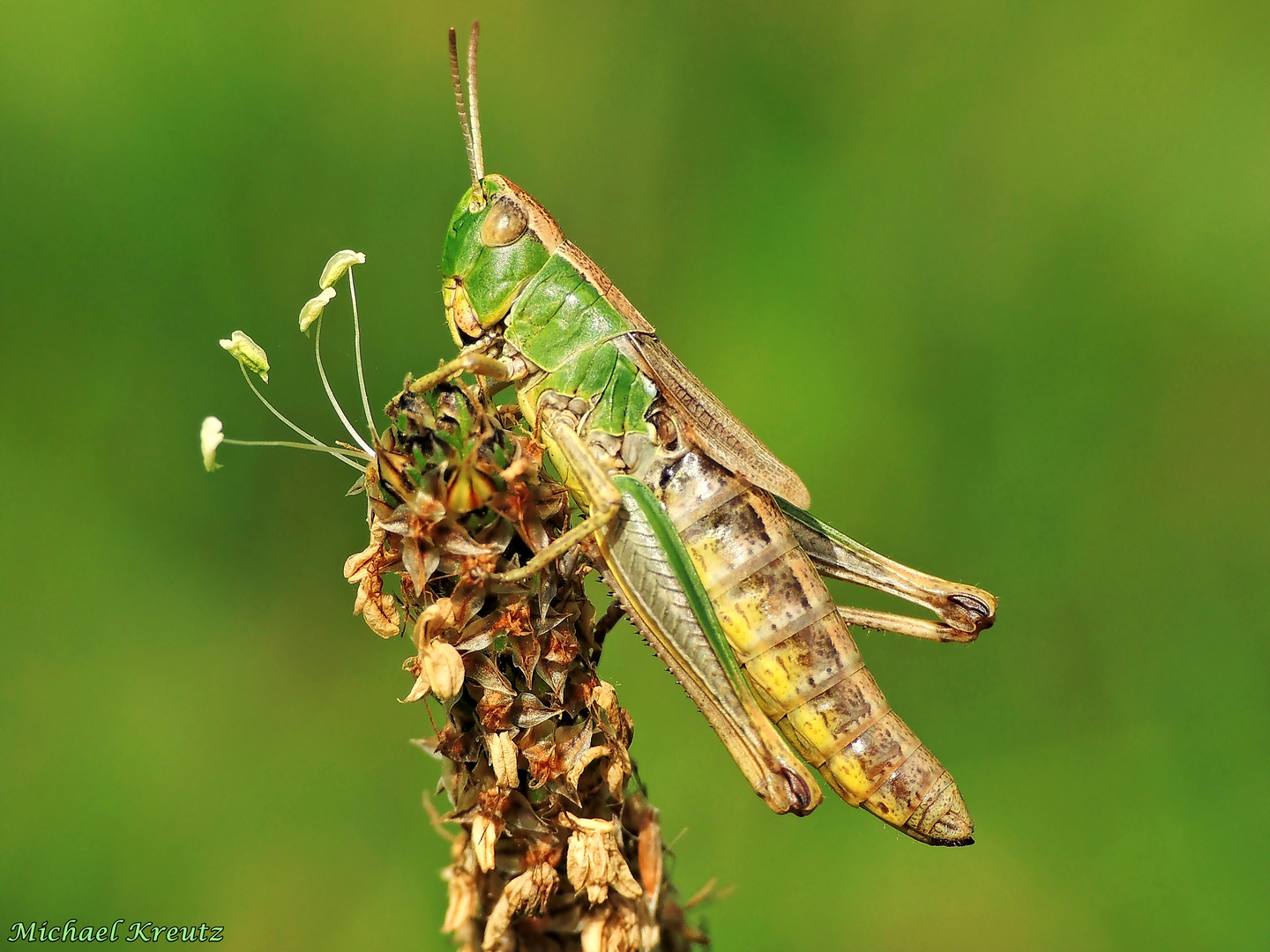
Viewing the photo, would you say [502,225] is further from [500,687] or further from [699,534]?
[500,687]

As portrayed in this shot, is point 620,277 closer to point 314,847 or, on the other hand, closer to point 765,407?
point 765,407

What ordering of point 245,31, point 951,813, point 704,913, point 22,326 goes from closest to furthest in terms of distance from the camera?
point 951,813 < point 704,913 < point 22,326 < point 245,31

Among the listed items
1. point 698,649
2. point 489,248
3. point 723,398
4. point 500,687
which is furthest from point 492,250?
point 723,398

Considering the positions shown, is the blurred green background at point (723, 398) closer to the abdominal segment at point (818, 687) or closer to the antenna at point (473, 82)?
the abdominal segment at point (818, 687)

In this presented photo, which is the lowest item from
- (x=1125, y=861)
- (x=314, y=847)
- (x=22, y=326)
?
(x=1125, y=861)

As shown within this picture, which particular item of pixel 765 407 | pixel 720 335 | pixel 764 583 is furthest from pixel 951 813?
pixel 720 335

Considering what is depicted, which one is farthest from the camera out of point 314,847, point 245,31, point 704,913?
point 245,31
